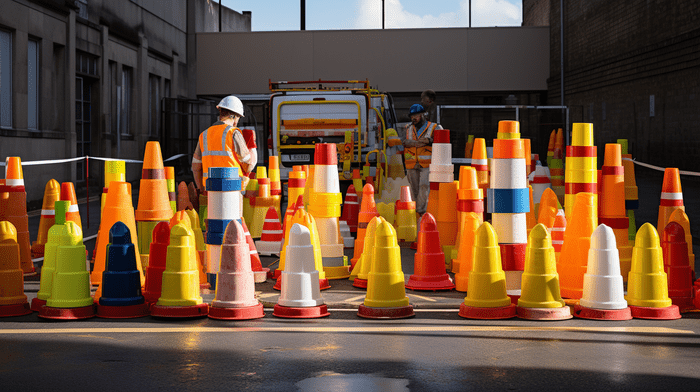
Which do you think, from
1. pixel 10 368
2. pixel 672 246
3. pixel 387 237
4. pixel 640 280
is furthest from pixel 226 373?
pixel 672 246

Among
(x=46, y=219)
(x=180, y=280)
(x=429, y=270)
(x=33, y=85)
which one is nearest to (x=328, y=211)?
(x=429, y=270)

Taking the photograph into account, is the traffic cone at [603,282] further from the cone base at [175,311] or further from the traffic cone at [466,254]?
the cone base at [175,311]

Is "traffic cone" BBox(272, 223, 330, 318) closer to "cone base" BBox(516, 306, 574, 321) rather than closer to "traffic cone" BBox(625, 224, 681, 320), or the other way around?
"cone base" BBox(516, 306, 574, 321)

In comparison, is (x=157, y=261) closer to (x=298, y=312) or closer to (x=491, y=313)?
(x=298, y=312)

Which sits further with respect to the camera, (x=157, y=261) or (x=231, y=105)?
(x=231, y=105)

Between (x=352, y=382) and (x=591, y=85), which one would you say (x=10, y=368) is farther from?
(x=591, y=85)

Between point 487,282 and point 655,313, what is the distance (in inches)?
50.4

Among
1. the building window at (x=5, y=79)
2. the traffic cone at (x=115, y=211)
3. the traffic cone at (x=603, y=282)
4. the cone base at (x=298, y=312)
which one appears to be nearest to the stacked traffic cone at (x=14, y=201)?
the traffic cone at (x=115, y=211)

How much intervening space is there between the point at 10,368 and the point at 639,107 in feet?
76.2

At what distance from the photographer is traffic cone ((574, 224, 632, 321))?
6395 millimetres

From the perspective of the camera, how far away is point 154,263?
6.88 m

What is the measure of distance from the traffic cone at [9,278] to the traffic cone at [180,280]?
3.69ft

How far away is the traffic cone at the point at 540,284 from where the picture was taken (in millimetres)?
6375

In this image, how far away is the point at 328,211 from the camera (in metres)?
8.78
